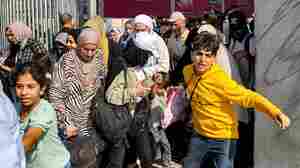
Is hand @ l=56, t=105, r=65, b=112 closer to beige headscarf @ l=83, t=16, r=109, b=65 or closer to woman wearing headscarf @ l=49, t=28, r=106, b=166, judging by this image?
woman wearing headscarf @ l=49, t=28, r=106, b=166

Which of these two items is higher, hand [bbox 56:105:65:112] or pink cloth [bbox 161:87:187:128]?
hand [bbox 56:105:65:112]

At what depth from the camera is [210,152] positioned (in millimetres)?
4617

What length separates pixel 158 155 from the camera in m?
6.67

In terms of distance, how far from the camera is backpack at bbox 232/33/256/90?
5785 millimetres

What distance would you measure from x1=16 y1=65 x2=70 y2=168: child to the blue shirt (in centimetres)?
112

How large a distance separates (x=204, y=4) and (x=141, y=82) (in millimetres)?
4547

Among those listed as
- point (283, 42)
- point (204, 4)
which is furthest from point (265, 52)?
point (204, 4)

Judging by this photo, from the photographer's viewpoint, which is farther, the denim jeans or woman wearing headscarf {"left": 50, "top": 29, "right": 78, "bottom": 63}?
woman wearing headscarf {"left": 50, "top": 29, "right": 78, "bottom": 63}

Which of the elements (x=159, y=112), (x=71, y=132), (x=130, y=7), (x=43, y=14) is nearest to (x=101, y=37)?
(x=71, y=132)

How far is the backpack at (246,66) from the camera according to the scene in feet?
19.0

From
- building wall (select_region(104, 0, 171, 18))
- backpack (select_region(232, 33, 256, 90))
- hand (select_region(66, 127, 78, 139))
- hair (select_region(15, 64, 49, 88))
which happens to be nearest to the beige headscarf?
hand (select_region(66, 127, 78, 139))

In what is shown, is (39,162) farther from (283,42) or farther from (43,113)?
(283,42)

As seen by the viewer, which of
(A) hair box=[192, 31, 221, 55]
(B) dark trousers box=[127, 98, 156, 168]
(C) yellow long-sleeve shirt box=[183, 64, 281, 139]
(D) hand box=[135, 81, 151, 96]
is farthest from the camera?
A: (B) dark trousers box=[127, 98, 156, 168]

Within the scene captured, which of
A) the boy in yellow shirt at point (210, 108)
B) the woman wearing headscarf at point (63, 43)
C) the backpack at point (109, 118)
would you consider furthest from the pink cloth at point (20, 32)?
the boy in yellow shirt at point (210, 108)
